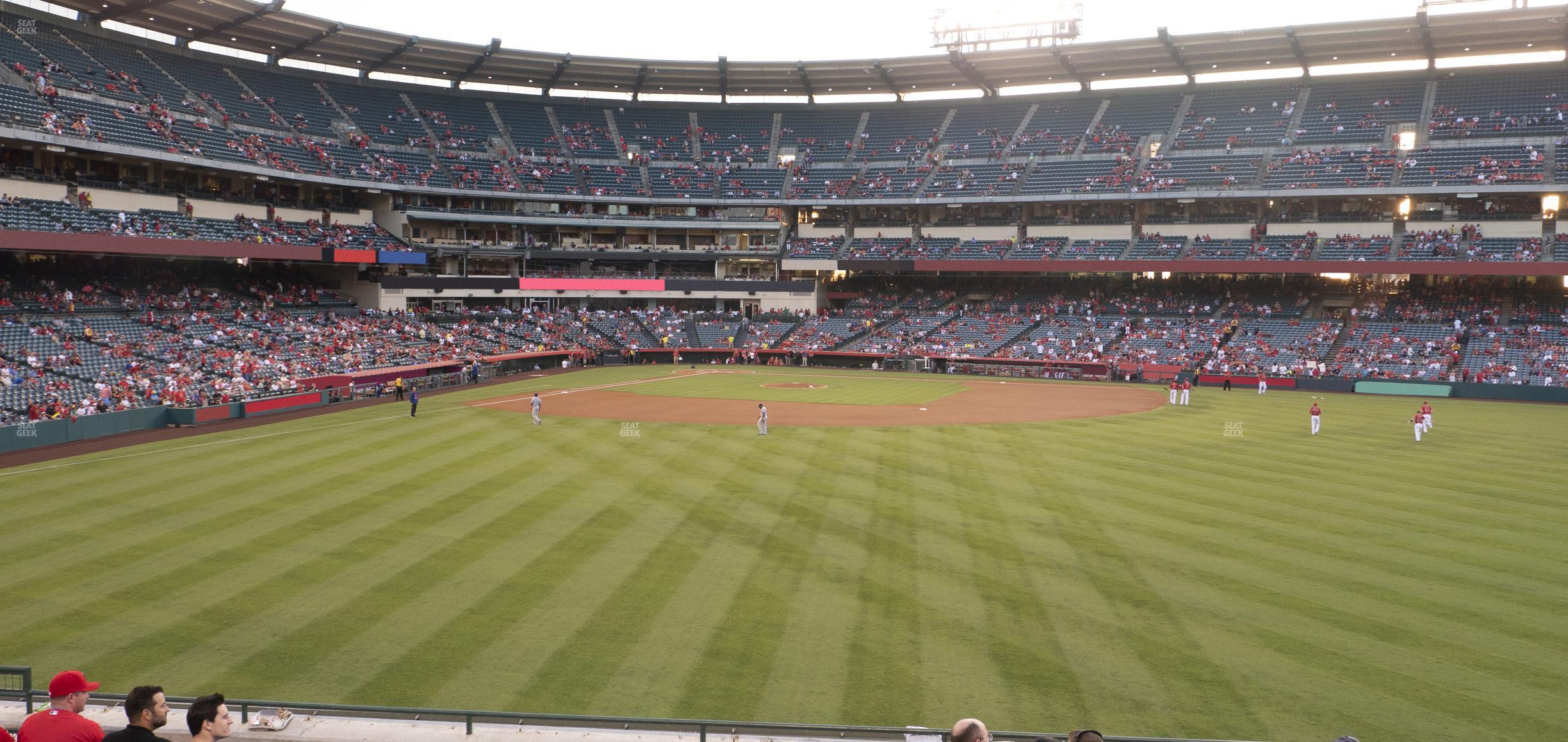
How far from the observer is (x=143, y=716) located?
5.44 m

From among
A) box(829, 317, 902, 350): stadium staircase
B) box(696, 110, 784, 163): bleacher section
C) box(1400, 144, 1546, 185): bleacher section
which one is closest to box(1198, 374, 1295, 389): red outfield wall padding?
box(1400, 144, 1546, 185): bleacher section

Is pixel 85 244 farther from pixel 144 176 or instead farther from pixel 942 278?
pixel 942 278

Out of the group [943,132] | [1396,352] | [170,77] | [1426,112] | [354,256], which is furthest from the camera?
[943,132]

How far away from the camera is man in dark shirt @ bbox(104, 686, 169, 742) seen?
5.30 metres

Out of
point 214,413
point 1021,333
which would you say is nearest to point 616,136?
point 1021,333

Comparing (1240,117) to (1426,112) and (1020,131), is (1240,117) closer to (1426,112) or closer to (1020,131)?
(1426,112)

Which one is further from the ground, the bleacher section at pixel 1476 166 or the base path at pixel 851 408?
the bleacher section at pixel 1476 166

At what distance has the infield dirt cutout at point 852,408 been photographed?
3781cm

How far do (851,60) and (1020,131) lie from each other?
16.4m

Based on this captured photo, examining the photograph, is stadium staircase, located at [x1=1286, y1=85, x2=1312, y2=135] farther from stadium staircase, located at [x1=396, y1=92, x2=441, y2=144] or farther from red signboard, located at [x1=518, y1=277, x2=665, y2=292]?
stadium staircase, located at [x1=396, y1=92, x2=441, y2=144]

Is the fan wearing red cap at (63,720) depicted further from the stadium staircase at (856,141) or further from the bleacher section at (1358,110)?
the stadium staircase at (856,141)

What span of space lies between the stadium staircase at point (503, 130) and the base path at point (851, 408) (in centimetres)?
3884

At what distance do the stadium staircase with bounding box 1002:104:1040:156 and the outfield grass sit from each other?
2099 inches

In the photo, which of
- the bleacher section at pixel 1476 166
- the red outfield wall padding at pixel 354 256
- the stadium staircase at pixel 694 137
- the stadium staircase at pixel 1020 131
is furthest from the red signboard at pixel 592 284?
the bleacher section at pixel 1476 166
